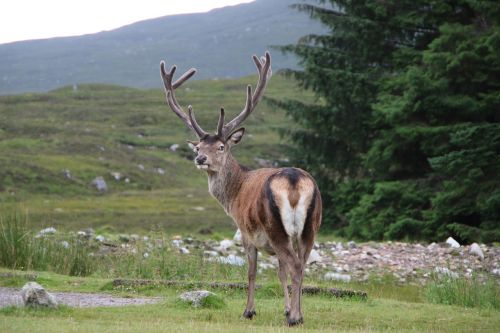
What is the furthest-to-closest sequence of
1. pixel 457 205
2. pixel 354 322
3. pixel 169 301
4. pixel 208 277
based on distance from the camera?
1. pixel 457 205
2. pixel 208 277
3. pixel 169 301
4. pixel 354 322

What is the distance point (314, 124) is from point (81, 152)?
33621 millimetres

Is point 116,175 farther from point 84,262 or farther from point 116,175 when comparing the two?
point 84,262

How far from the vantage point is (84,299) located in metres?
12.4

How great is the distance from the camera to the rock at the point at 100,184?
163 feet

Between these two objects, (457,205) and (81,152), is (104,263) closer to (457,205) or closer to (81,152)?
(457,205)

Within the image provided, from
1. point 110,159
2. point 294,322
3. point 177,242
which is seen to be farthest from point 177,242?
point 110,159

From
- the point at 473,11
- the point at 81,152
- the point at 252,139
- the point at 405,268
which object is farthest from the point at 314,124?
the point at 252,139

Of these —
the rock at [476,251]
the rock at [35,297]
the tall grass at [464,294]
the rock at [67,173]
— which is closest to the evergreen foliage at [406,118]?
the rock at [476,251]

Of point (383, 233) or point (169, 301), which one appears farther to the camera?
point (383, 233)

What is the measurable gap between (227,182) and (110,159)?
47510mm

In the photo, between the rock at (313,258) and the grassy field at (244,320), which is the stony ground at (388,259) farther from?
the grassy field at (244,320)

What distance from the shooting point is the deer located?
9.76m

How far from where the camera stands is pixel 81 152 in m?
59.1

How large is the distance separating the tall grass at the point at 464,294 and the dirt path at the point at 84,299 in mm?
4672
